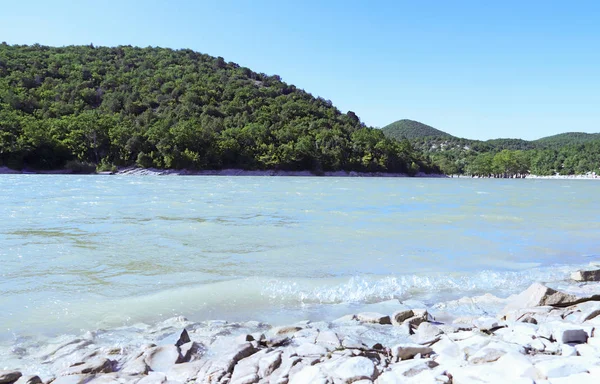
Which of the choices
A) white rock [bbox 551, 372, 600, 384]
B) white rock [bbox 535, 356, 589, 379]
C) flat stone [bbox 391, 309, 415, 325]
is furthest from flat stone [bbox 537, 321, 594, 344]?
flat stone [bbox 391, 309, 415, 325]

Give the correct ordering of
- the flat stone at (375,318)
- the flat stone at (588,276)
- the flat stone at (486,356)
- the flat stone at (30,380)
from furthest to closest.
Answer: the flat stone at (588,276)
the flat stone at (375,318)
the flat stone at (30,380)
the flat stone at (486,356)

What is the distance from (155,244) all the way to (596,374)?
880 centimetres

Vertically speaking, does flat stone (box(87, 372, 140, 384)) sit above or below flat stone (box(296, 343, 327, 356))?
below

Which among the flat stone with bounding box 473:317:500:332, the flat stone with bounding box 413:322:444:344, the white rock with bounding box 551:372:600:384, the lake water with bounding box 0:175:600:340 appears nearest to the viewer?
the white rock with bounding box 551:372:600:384

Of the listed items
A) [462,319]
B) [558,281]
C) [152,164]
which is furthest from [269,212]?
[152,164]

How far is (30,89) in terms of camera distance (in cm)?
9744

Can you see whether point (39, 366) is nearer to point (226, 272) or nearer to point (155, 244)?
point (226, 272)

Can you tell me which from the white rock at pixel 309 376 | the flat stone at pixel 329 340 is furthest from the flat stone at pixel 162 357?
the flat stone at pixel 329 340

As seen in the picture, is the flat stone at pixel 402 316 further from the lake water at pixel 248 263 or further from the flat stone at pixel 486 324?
the lake water at pixel 248 263

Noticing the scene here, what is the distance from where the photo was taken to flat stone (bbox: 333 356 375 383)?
10.2 feet

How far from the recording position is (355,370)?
3186mm

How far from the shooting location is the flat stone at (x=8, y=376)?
11.4 feet

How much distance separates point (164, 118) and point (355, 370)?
344 ft

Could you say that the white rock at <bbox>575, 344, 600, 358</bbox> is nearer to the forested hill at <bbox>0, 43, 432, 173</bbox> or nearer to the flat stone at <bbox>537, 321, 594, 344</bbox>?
the flat stone at <bbox>537, 321, 594, 344</bbox>
